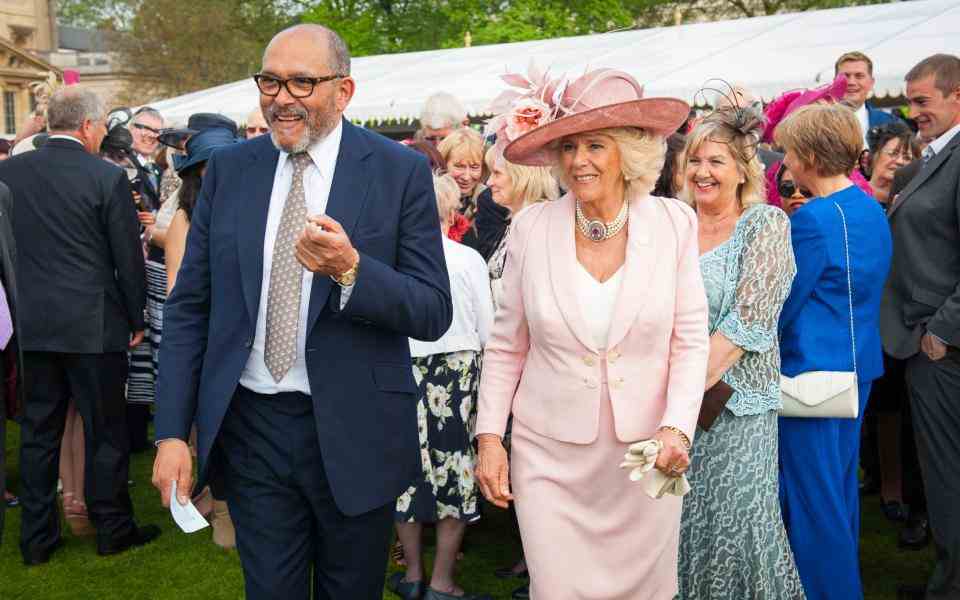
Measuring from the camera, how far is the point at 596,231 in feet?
10.8

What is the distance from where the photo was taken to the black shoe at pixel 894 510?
20.1 ft

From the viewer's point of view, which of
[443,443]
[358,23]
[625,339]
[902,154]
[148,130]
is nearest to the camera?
[625,339]

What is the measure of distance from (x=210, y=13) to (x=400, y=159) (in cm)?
3828

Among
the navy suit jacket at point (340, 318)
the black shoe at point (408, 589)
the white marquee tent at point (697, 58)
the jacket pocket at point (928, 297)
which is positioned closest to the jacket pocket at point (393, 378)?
the navy suit jacket at point (340, 318)

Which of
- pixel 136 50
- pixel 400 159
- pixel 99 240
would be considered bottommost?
pixel 136 50

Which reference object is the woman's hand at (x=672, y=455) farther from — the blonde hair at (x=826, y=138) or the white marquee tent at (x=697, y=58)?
the white marquee tent at (x=697, y=58)

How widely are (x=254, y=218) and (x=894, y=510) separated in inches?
187

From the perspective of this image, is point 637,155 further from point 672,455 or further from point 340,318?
point 340,318

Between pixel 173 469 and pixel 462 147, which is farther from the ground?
pixel 462 147

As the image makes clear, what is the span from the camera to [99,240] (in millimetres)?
5484

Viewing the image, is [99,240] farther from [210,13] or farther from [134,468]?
[210,13]

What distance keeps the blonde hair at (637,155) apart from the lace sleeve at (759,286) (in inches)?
25.6

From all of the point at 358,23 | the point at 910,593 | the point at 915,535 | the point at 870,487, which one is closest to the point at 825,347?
the point at 910,593

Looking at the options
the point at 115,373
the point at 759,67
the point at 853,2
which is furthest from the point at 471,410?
the point at 853,2
